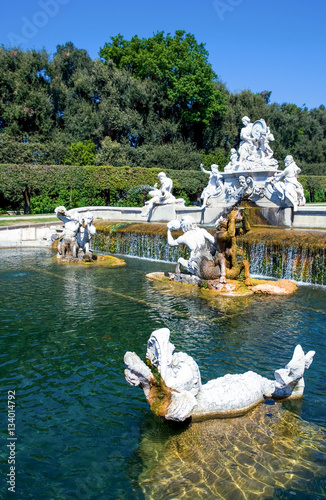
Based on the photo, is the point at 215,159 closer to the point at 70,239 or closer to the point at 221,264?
the point at 70,239

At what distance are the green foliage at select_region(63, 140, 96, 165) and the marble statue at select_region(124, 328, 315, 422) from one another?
33.5 m

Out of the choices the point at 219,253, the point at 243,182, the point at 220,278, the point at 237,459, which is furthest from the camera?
the point at 243,182

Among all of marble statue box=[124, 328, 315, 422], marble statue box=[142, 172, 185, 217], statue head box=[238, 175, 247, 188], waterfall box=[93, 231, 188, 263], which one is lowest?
marble statue box=[124, 328, 315, 422]

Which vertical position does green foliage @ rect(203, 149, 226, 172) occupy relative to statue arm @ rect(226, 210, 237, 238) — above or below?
above

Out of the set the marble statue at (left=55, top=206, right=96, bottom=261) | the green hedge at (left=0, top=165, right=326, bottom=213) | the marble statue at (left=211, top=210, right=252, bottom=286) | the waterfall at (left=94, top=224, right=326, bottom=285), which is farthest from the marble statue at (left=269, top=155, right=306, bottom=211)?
the green hedge at (left=0, top=165, right=326, bottom=213)

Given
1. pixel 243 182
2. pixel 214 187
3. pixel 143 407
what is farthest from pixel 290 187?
pixel 143 407

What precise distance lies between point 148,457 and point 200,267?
6.88 meters

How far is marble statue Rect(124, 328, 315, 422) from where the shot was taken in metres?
4.21

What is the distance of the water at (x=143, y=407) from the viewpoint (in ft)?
11.8

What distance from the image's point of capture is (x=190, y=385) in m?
4.33

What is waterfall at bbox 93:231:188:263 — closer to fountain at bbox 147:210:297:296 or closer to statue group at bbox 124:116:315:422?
statue group at bbox 124:116:315:422

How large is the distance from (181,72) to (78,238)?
33953mm

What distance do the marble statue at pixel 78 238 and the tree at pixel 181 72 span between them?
30902mm

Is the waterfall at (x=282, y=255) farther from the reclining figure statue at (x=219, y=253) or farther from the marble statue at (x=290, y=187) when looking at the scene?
the marble statue at (x=290, y=187)
